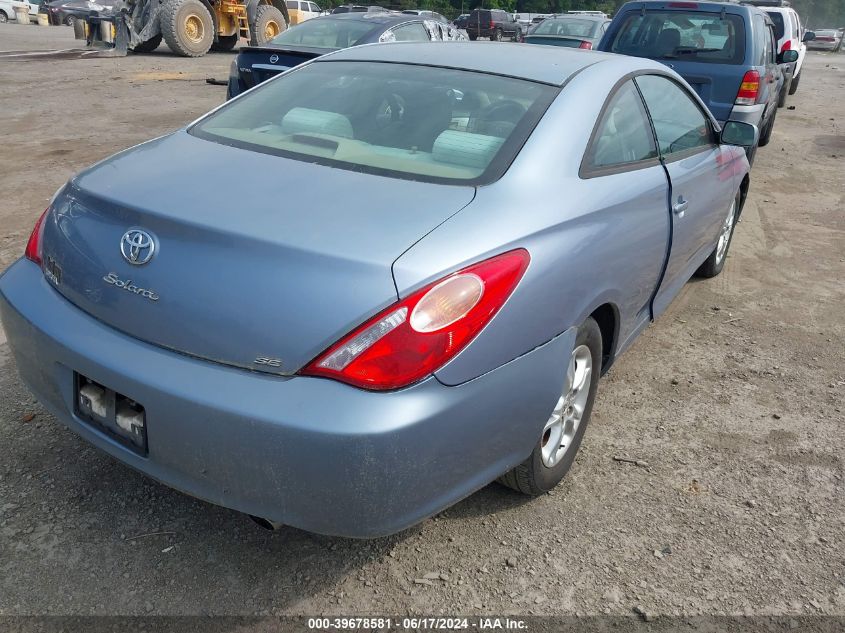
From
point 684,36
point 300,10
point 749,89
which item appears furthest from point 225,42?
point 749,89

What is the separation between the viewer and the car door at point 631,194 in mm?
2693

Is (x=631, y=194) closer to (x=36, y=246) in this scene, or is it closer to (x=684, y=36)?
(x=36, y=246)

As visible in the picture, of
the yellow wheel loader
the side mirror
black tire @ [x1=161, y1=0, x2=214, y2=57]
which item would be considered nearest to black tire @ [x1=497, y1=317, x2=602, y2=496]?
the side mirror

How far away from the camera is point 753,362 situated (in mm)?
3961

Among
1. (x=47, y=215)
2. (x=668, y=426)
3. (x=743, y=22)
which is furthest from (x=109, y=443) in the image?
(x=743, y=22)

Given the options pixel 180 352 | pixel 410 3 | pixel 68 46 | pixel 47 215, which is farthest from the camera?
pixel 410 3

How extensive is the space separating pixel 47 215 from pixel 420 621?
1.79m

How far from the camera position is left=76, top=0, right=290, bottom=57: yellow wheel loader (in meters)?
17.4

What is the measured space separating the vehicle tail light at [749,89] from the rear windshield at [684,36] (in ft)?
0.67

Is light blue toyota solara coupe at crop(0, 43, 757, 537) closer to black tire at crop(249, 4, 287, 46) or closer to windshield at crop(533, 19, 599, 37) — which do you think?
windshield at crop(533, 19, 599, 37)

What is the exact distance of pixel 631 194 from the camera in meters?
2.83

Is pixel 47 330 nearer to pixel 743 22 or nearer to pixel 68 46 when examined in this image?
pixel 743 22

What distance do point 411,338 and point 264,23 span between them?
63.6 feet

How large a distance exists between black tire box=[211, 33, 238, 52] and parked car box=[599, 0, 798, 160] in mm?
14516
